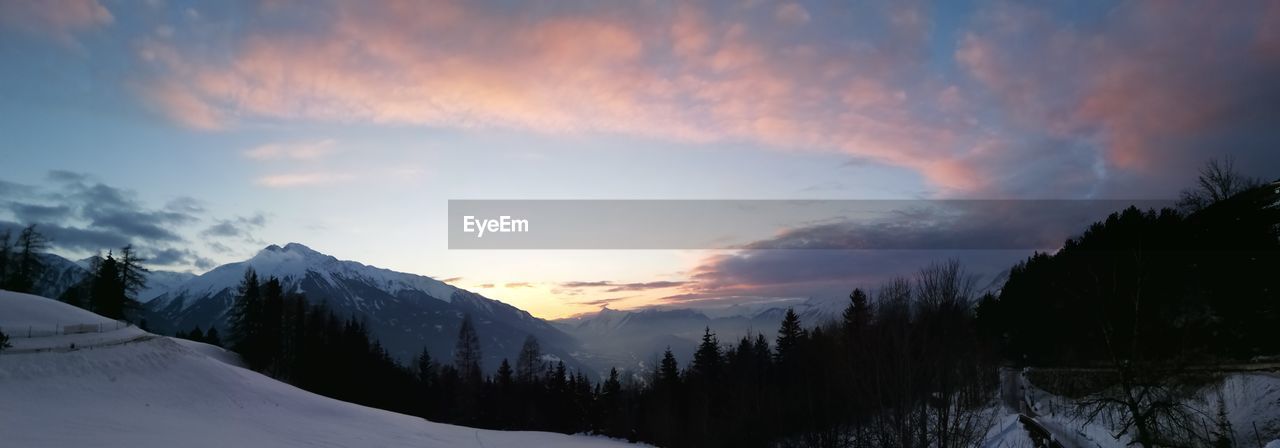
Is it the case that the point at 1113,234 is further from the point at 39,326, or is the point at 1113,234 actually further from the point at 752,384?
the point at 39,326

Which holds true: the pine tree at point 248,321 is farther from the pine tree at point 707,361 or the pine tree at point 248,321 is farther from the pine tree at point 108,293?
the pine tree at point 707,361

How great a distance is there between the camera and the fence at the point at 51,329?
112 feet

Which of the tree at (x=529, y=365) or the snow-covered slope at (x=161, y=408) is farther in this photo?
the tree at (x=529, y=365)

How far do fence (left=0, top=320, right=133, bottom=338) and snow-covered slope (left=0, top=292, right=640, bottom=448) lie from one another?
4.88 ft

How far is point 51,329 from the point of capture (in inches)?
1491

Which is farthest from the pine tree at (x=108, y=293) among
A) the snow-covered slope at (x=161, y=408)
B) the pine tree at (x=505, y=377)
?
the pine tree at (x=505, y=377)

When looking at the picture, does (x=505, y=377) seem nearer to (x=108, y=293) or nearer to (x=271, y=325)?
(x=271, y=325)

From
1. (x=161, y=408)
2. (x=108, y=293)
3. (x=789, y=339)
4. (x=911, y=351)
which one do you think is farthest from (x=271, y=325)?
(x=911, y=351)

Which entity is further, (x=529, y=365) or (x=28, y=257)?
(x=529, y=365)

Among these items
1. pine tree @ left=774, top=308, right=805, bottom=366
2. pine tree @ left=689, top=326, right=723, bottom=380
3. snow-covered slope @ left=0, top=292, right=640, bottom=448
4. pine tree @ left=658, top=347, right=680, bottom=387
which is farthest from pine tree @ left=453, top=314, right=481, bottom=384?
snow-covered slope @ left=0, top=292, right=640, bottom=448

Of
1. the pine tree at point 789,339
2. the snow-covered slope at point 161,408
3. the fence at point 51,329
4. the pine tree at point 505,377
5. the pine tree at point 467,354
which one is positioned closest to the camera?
the snow-covered slope at point 161,408

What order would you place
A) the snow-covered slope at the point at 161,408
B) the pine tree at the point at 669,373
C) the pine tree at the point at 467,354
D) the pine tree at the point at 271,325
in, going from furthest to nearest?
1. the pine tree at the point at 467,354
2. the pine tree at the point at 669,373
3. the pine tree at the point at 271,325
4. the snow-covered slope at the point at 161,408

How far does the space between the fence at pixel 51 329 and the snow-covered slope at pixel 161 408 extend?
1489 millimetres

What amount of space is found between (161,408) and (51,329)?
1971 cm
